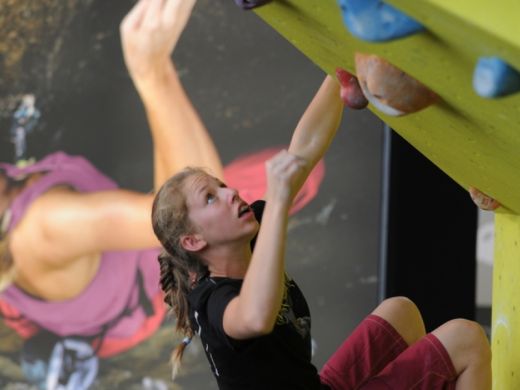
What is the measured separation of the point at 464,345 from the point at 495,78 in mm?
699

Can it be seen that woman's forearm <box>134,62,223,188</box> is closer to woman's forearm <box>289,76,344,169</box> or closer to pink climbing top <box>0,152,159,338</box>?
pink climbing top <box>0,152,159,338</box>

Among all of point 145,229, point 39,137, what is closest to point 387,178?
point 145,229

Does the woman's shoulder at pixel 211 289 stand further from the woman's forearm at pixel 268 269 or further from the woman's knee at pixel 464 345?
the woman's knee at pixel 464 345

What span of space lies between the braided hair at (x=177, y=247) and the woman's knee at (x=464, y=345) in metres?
0.37

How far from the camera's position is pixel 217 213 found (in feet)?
4.66

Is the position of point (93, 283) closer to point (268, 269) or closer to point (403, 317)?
point (403, 317)

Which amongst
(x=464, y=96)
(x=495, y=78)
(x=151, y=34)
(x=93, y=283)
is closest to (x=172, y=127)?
(x=151, y=34)

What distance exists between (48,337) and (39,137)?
21.5 inches

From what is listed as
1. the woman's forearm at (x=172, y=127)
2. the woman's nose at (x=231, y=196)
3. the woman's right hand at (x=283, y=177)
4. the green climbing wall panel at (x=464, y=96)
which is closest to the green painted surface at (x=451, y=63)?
the green climbing wall panel at (x=464, y=96)

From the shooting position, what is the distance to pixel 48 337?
2.69m

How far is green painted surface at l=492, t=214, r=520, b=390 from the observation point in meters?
1.51

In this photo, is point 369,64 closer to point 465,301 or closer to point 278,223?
point 278,223

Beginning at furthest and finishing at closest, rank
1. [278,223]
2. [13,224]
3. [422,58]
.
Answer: [13,224], [278,223], [422,58]

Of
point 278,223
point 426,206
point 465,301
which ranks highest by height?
point 278,223
